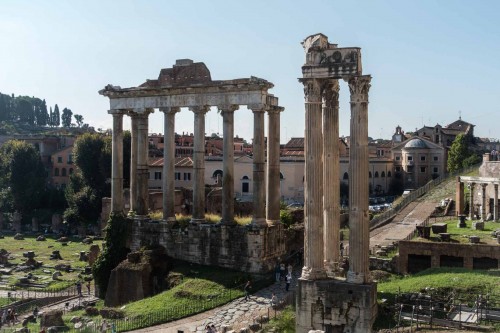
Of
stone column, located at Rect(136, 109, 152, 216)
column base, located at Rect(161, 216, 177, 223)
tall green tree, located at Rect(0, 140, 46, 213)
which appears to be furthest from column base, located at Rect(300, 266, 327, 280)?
tall green tree, located at Rect(0, 140, 46, 213)

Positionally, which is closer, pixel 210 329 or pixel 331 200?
pixel 331 200

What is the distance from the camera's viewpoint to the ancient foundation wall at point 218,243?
26203 millimetres

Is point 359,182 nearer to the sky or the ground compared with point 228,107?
nearer to the ground

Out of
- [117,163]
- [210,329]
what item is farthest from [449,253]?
[117,163]

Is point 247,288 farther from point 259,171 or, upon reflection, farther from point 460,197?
point 460,197

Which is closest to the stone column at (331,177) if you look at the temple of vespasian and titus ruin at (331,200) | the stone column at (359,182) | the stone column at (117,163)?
the temple of vespasian and titus ruin at (331,200)

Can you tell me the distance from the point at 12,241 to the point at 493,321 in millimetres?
48586

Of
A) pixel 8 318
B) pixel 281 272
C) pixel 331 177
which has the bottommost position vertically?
pixel 8 318

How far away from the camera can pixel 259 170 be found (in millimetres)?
26797

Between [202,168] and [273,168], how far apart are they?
11.2 feet

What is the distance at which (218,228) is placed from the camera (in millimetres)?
27266

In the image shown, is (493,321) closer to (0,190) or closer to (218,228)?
(218,228)

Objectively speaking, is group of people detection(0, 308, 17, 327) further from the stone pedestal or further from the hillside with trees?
the hillside with trees

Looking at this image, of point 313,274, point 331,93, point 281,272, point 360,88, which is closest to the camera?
point 360,88
